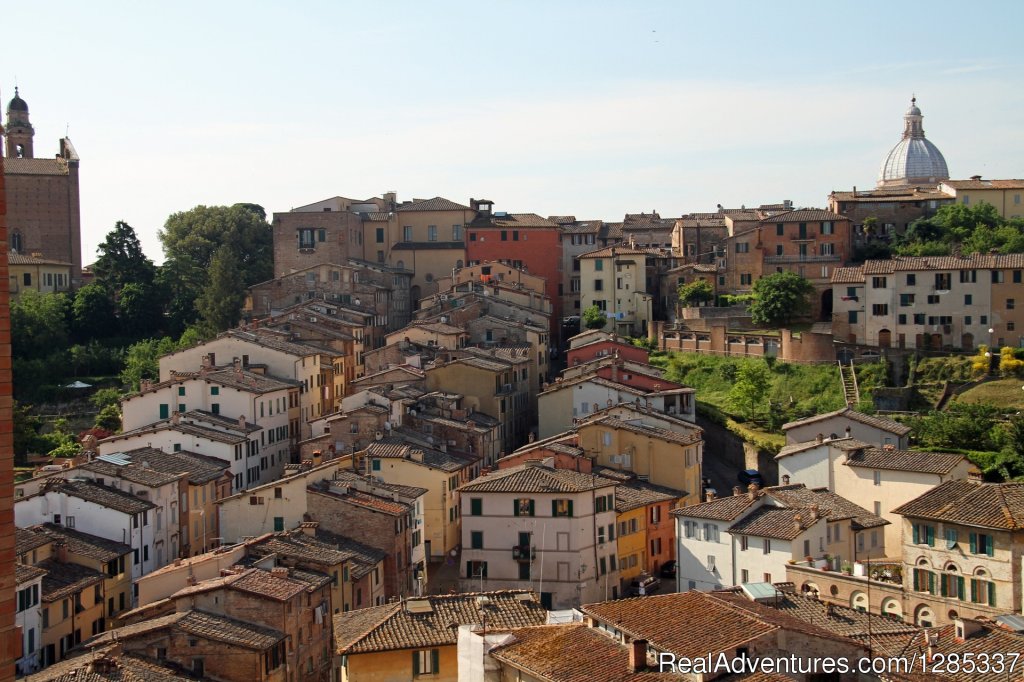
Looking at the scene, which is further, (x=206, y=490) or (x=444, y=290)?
(x=444, y=290)

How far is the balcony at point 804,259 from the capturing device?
2633 inches

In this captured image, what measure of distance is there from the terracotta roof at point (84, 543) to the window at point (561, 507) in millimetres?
11047

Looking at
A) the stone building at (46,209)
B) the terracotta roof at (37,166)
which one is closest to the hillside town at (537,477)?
the stone building at (46,209)

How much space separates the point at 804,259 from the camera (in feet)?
221

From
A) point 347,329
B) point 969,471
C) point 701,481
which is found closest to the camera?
point 969,471

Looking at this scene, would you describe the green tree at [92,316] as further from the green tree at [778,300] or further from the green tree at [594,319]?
the green tree at [778,300]

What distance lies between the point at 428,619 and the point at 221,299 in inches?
1718

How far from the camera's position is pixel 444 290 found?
69.7 metres

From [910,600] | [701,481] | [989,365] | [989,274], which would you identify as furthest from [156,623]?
[989,274]

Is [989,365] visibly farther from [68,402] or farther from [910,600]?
[68,402]

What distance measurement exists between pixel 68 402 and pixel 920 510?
42.9 metres

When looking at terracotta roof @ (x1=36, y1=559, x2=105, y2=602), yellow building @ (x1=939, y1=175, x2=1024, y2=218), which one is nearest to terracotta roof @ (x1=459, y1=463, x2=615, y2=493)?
terracotta roof @ (x1=36, y1=559, x2=105, y2=602)

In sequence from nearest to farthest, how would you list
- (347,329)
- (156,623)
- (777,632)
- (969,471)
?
(777,632) → (156,623) → (969,471) → (347,329)

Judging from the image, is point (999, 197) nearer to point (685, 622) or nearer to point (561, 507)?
point (561, 507)
